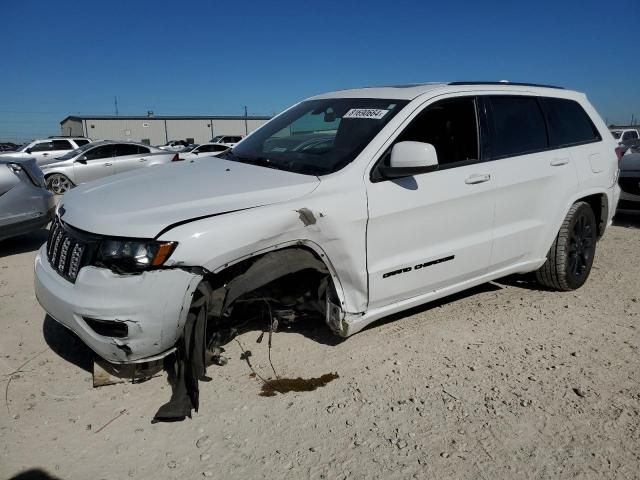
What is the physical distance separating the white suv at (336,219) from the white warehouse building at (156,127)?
5162 centimetres

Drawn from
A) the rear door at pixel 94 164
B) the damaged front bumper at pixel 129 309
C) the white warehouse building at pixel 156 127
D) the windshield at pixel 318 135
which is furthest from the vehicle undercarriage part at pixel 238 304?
the white warehouse building at pixel 156 127

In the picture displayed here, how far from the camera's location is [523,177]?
3.76 m

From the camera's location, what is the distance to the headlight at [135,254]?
2.46 m

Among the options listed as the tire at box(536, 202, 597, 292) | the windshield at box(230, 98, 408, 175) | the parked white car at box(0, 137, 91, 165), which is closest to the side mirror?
the windshield at box(230, 98, 408, 175)

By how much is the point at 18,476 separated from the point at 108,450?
379 mm

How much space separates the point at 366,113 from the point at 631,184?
229 inches

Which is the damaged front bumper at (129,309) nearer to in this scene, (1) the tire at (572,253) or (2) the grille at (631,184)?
(1) the tire at (572,253)

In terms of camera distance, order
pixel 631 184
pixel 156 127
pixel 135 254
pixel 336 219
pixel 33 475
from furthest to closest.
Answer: pixel 156 127
pixel 631 184
pixel 336 219
pixel 135 254
pixel 33 475

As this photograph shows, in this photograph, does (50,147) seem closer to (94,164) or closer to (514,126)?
(94,164)

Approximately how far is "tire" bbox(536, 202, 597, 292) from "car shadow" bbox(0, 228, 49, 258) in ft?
19.4

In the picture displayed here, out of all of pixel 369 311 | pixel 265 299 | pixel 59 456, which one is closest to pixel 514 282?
pixel 369 311

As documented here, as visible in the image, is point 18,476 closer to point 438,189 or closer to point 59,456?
point 59,456

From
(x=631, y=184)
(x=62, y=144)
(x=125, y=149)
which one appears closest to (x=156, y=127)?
(x=62, y=144)

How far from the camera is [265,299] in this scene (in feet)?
10.2
